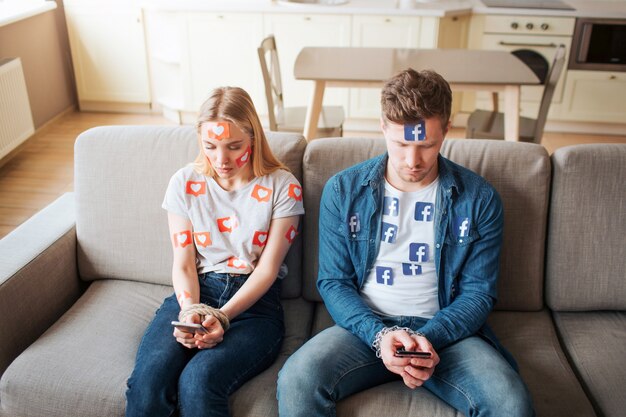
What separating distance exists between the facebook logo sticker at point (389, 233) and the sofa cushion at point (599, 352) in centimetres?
59

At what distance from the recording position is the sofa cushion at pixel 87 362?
1.52 metres

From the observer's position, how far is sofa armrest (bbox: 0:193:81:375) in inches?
65.6

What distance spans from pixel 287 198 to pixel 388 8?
9.47 ft

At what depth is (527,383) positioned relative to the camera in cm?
155

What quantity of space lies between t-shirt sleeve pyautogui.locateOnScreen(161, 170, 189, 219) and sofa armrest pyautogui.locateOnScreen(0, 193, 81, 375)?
41cm

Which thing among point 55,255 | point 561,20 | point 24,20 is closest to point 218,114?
point 55,255

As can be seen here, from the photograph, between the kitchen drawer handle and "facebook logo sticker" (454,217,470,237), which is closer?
"facebook logo sticker" (454,217,470,237)

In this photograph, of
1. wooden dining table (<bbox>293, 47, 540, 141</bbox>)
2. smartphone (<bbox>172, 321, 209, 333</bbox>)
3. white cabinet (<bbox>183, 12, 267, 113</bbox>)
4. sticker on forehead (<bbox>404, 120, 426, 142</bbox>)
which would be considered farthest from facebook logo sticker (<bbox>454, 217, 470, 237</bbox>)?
white cabinet (<bbox>183, 12, 267, 113</bbox>)

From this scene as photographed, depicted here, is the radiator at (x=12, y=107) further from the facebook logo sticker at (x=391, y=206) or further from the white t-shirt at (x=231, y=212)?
the facebook logo sticker at (x=391, y=206)

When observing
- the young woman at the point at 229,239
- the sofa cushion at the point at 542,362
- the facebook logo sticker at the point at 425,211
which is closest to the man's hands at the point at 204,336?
the young woman at the point at 229,239

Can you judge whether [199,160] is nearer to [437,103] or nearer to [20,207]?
[437,103]

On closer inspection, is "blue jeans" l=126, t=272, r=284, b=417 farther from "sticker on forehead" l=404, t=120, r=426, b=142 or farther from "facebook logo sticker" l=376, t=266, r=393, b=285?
"sticker on forehead" l=404, t=120, r=426, b=142

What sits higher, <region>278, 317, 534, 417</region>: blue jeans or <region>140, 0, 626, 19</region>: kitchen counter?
<region>140, 0, 626, 19</region>: kitchen counter

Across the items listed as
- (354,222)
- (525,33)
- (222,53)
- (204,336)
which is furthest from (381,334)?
(525,33)
